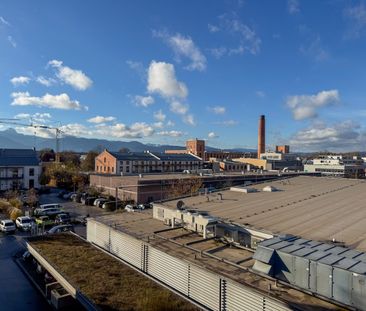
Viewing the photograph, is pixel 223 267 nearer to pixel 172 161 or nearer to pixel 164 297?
pixel 164 297

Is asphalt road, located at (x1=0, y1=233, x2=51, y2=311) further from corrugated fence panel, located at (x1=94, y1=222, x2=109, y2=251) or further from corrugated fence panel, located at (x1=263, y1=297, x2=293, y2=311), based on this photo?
corrugated fence panel, located at (x1=263, y1=297, x2=293, y2=311)

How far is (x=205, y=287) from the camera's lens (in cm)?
1037

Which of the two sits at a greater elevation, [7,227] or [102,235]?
[102,235]

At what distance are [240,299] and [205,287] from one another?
1583 millimetres

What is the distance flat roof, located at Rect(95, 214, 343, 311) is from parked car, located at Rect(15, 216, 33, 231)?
34.4 feet

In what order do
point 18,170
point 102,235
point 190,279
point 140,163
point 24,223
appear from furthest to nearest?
point 140,163 < point 18,170 < point 24,223 < point 102,235 < point 190,279

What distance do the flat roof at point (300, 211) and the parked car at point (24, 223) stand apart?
13.3 meters

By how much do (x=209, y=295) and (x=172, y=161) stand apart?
2291 inches

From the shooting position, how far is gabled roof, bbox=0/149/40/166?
46.0m

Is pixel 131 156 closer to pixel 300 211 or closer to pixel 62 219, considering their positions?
pixel 62 219

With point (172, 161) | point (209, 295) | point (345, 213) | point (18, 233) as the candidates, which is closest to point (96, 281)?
point (209, 295)

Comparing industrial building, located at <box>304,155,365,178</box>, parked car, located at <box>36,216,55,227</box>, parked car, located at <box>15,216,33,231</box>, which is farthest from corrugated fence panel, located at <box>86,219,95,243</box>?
industrial building, located at <box>304,155,365,178</box>

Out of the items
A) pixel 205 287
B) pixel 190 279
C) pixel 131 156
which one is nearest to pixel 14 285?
pixel 190 279

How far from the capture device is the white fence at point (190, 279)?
28.9 ft
